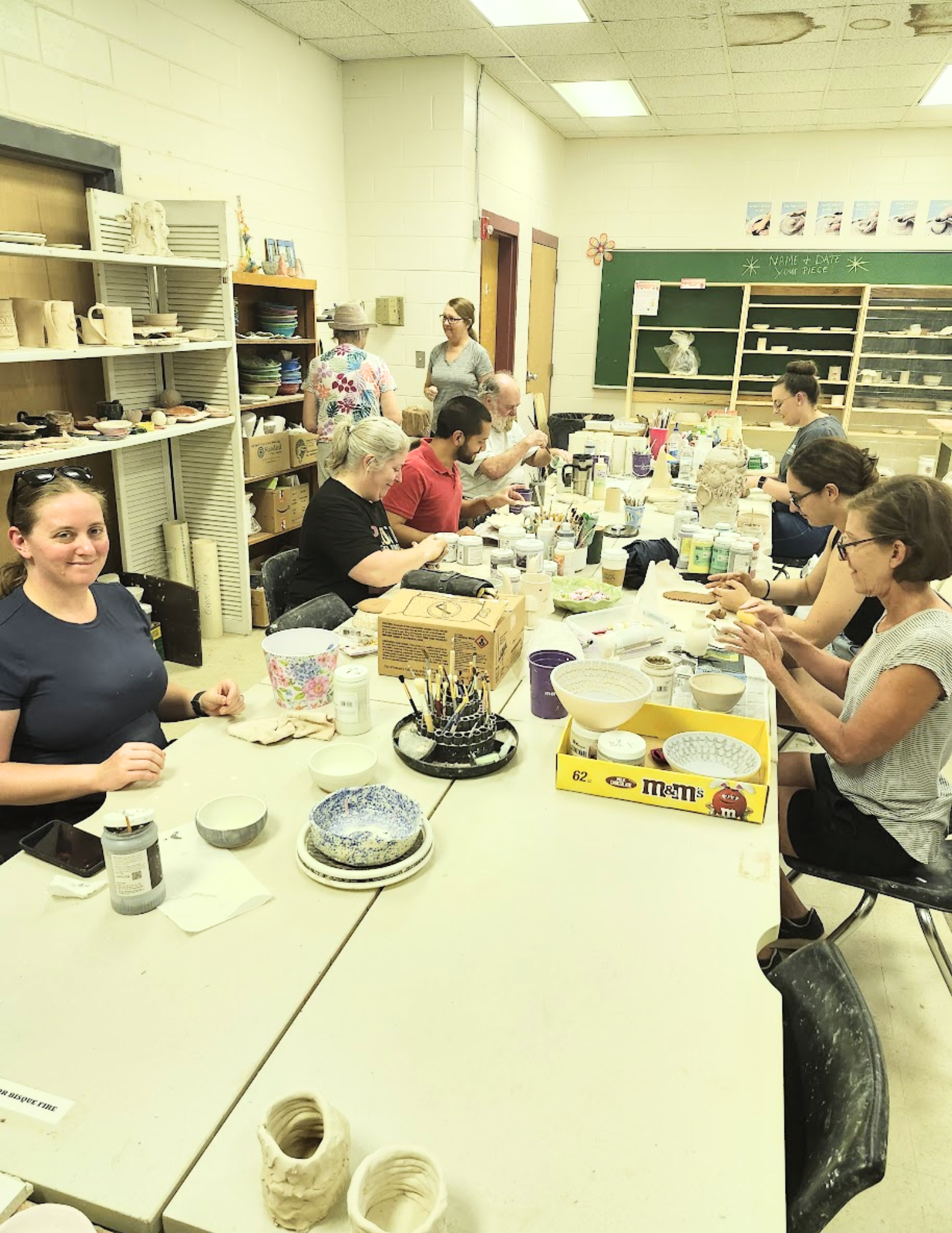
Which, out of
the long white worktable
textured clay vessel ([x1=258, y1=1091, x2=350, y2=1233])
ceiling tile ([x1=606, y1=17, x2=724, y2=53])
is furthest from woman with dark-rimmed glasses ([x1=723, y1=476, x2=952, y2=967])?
ceiling tile ([x1=606, y1=17, x2=724, y2=53])

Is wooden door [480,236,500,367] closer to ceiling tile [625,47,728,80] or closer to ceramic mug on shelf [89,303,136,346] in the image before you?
ceiling tile [625,47,728,80]

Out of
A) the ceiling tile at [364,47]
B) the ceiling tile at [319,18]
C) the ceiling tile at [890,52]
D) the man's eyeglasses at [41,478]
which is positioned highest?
the ceiling tile at [890,52]

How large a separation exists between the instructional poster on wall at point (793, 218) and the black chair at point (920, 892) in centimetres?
709

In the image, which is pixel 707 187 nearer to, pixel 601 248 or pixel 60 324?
pixel 601 248

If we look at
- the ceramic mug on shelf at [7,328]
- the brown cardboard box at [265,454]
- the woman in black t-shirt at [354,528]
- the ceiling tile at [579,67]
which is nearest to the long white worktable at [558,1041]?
the woman in black t-shirt at [354,528]

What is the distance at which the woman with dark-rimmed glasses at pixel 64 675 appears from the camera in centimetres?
167

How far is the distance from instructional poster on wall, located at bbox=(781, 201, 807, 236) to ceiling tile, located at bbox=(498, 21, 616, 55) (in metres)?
3.04

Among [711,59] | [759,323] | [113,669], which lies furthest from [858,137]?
[113,669]

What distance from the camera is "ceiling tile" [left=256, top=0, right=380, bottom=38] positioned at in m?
4.41

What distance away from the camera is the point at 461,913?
133 cm

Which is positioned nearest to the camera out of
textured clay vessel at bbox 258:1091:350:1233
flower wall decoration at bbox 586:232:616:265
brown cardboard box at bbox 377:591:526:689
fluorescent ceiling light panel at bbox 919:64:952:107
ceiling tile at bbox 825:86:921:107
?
textured clay vessel at bbox 258:1091:350:1233

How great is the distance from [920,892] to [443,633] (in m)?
1.23

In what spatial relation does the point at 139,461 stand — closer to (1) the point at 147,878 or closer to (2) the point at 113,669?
(2) the point at 113,669

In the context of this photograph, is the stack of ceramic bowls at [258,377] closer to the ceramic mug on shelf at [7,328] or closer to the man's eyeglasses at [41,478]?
the ceramic mug on shelf at [7,328]
